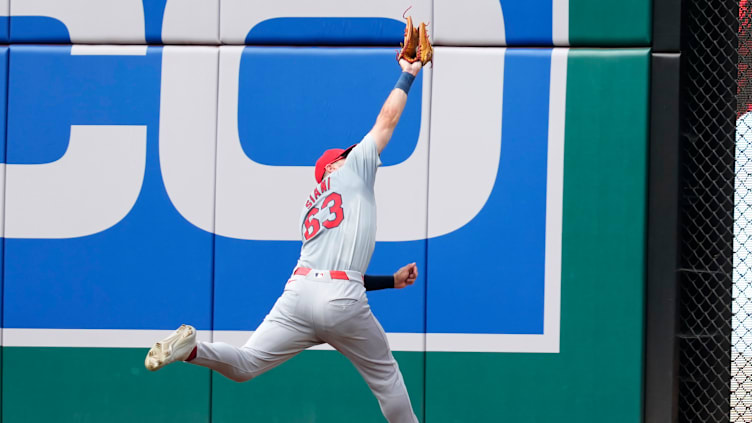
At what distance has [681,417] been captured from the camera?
505 cm

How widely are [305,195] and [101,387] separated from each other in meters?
2.02

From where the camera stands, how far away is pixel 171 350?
10.8 feet

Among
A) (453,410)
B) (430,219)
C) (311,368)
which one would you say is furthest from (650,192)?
(311,368)

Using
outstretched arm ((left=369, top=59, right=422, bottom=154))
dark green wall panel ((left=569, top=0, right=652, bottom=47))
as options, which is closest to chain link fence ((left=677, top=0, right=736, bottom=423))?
dark green wall panel ((left=569, top=0, right=652, bottom=47))

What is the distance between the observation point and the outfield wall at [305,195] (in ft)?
15.9

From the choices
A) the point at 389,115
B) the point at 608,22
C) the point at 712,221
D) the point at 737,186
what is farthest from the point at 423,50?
the point at 737,186

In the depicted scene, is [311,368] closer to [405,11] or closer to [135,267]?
[135,267]

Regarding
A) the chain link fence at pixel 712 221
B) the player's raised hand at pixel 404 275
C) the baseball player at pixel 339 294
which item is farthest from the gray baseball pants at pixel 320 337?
the chain link fence at pixel 712 221

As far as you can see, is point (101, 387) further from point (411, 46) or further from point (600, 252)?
point (600, 252)

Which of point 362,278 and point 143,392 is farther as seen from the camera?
point 143,392

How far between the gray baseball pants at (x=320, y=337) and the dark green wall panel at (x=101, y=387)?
1.48m

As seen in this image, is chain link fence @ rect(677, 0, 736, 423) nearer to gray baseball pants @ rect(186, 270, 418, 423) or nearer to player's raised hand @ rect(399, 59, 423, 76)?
player's raised hand @ rect(399, 59, 423, 76)

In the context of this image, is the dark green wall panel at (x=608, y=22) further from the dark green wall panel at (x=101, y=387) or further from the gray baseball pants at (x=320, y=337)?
the dark green wall panel at (x=101, y=387)

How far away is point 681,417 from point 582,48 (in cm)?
276
